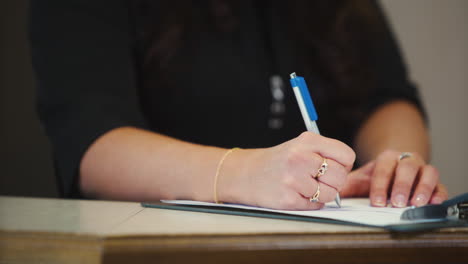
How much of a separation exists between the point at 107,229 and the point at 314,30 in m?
0.59

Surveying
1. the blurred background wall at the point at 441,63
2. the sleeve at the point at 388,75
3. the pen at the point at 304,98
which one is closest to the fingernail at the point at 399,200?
the pen at the point at 304,98

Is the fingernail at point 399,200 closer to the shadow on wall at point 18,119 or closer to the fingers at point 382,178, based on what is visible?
the fingers at point 382,178

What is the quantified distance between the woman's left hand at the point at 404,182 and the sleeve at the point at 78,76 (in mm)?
293

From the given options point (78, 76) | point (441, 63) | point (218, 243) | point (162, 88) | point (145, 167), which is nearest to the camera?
point (218, 243)

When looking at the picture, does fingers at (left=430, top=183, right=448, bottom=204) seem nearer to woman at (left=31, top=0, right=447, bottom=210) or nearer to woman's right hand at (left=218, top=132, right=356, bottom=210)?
woman at (left=31, top=0, right=447, bottom=210)

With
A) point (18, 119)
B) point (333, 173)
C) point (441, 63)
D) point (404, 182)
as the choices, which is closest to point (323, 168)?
point (333, 173)

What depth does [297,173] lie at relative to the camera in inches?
15.2

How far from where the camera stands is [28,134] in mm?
895

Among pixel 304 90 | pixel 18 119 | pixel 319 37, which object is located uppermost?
pixel 319 37

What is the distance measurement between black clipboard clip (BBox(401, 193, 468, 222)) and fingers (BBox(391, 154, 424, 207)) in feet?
0.29

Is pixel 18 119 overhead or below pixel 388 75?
below

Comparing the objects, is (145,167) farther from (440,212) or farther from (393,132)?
(393,132)

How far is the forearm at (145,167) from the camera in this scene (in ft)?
1.49

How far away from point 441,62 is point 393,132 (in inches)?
25.9
